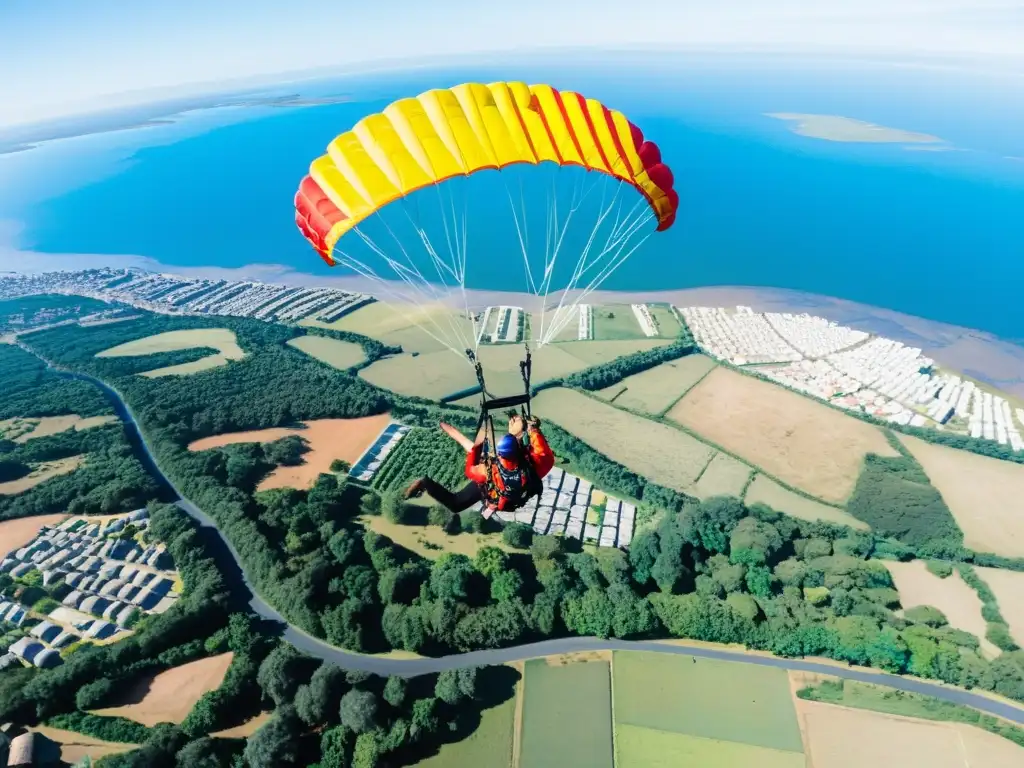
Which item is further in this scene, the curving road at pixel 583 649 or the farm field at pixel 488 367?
the farm field at pixel 488 367

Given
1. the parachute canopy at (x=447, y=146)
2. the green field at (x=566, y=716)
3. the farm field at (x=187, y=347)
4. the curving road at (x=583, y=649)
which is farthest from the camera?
the farm field at (x=187, y=347)

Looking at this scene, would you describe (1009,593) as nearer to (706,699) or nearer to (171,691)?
(706,699)

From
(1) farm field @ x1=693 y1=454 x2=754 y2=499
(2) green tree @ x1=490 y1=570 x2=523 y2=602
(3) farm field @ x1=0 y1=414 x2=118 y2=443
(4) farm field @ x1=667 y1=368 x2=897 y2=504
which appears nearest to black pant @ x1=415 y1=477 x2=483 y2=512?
(2) green tree @ x1=490 y1=570 x2=523 y2=602

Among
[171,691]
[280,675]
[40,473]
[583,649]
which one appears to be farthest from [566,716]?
[40,473]

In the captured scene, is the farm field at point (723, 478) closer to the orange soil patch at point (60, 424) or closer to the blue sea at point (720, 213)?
the blue sea at point (720, 213)

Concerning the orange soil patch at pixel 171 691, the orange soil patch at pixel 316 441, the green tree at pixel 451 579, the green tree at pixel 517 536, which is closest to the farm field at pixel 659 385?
the green tree at pixel 517 536

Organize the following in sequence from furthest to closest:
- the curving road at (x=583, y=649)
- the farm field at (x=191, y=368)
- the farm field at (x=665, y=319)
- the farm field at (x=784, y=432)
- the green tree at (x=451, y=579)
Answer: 1. the farm field at (x=665, y=319)
2. the farm field at (x=191, y=368)
3. the farm field at (x=784, y=432)
4. the green tree at (x=451, y=579)
5. the curving road at (x=583, y=649)
